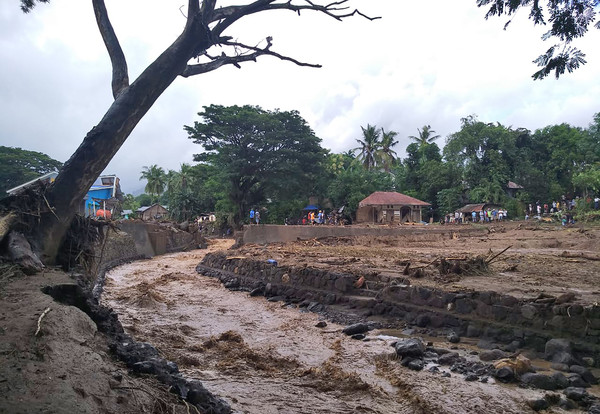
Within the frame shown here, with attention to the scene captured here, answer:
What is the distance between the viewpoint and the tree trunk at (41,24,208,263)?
7137mm

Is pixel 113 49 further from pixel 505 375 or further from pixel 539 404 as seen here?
pixel 539 404

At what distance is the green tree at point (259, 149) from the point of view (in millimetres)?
34375

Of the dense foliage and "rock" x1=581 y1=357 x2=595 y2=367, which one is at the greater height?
the dense foliage

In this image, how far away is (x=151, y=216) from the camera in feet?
177

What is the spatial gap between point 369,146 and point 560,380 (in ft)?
162

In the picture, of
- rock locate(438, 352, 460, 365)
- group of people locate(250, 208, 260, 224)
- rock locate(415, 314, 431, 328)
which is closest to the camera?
rock locate(438, 352, 460, 365)

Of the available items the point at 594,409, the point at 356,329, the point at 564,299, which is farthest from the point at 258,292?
the point at 594,409

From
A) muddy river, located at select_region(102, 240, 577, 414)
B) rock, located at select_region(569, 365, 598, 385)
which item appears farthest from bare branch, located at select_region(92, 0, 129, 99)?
rock, located at select_region(569, 365, 598, 385)

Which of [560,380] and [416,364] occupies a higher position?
[560,380]

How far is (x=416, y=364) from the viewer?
6.93 metres

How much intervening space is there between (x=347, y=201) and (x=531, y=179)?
1772 cm

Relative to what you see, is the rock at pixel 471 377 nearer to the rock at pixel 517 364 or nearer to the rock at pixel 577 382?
the rock at pixel 517 364

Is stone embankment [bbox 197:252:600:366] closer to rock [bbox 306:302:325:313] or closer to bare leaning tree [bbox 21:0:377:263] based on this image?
rock [bbox 306:302:325:313]

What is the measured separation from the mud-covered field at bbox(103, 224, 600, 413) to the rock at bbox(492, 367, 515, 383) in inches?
7.8
